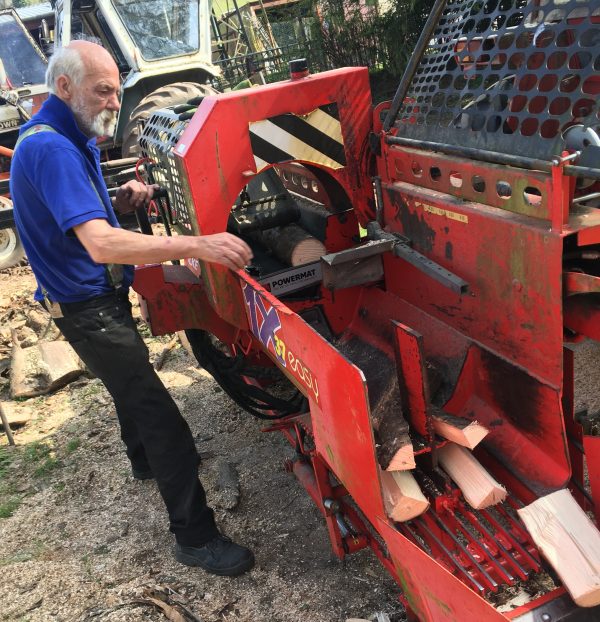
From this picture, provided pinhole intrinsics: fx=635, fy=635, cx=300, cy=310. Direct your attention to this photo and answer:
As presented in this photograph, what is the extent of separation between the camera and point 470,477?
85.3 inches

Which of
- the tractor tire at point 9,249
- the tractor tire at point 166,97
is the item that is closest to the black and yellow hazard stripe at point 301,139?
the tractor tire at point 166,97

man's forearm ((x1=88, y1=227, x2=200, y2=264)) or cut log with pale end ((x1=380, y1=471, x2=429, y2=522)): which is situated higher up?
man's forearm ((x1=88, y1=227, x2=200, y2=264))

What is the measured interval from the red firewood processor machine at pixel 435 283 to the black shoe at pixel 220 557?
1.43 feet

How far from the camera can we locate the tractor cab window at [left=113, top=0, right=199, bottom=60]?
6902 mm

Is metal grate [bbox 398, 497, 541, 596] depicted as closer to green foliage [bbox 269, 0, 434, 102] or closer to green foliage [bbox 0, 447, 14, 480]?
green foliage [bbox 0, 447, 14, 480]

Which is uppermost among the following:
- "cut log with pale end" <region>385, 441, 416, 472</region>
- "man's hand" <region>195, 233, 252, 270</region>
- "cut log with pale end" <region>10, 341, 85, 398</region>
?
"man's hand" <region>195, 233, 252, 270</region>

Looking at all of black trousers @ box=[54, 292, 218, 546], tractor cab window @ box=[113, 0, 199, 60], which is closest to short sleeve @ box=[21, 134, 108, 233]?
→ black trousers @ box=[54, 292, 218, 546]

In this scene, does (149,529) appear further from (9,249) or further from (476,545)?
(9,249)

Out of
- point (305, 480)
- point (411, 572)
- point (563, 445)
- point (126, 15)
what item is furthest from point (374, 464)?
point (126, 15)

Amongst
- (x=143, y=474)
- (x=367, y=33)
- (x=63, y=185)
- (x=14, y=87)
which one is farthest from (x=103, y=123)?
(x=367, y=33)

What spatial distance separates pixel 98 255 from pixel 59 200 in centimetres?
23

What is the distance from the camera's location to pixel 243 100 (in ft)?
8.59

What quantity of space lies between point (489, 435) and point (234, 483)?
146cm

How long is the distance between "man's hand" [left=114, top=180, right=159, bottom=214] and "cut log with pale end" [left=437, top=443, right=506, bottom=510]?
186 cm
